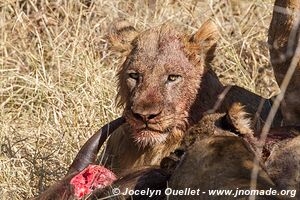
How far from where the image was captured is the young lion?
493cm

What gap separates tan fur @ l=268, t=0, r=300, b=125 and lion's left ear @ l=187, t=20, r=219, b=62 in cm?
59

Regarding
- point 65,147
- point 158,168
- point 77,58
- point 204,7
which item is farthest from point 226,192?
point 204,7

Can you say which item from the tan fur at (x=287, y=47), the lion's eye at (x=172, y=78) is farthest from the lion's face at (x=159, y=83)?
the tan fur at (x=287, y=47)

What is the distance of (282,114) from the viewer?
4.95 m

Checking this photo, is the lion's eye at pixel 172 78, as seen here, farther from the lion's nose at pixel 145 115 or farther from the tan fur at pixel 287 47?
the tan fur at pixel 287 47

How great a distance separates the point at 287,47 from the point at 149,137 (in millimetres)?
827

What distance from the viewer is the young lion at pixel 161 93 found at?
A: 493cm

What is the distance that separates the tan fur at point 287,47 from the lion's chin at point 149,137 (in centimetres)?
63

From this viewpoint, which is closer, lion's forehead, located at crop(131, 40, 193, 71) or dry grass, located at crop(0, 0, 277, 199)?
lion's forehead, located at crop(131, 40, 193, 71)

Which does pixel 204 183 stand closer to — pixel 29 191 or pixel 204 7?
pixel 29 191

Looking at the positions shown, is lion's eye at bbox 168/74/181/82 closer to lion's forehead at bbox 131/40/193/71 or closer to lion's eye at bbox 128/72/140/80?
lion's forehead at bbox 131/40/193/71

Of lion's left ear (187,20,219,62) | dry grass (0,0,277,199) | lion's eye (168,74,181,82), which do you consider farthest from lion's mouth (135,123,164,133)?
dry grass (0,0,277,199)

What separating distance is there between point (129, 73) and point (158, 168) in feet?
2.95

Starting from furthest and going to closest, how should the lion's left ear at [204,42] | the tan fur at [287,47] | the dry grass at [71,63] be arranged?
1. the dry grass at [71,63]
2. the lion's left ear at [204,42]
3. the tan fur at [287,47]
